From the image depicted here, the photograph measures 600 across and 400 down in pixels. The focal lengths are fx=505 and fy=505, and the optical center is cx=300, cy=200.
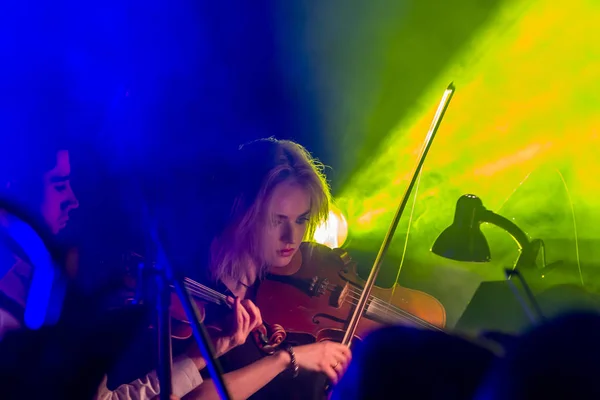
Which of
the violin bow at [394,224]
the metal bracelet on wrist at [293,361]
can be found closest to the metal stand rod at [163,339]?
the metal bracelet on wrist at [293,361]

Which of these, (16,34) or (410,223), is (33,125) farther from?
(410,223)

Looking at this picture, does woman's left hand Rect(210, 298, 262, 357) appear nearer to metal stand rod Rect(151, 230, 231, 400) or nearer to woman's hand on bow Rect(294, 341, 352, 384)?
woman's hand on bow Rect(294, 341, 352, 384)

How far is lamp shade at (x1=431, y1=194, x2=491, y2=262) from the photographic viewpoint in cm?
199

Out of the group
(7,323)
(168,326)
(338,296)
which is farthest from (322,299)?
(7,323)

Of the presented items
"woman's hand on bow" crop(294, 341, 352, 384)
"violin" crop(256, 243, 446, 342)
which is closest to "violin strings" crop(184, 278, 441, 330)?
"violin" crop(256, 243, 446, 342)

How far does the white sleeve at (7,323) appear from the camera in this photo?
1.57 metres

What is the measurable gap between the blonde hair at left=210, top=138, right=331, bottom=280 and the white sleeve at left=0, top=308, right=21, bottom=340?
63 centimetres

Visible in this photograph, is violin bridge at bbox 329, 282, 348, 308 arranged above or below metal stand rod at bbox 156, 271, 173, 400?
above

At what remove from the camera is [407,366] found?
3.19 ft

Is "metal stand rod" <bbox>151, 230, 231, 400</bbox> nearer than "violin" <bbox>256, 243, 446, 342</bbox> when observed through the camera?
Yes

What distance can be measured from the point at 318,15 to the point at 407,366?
1.51 meters

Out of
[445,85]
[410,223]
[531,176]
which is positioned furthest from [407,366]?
[531,176]

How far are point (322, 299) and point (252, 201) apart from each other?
17.4 inches

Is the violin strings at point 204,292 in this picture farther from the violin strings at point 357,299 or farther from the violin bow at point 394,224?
the violin bow at point 394,224
